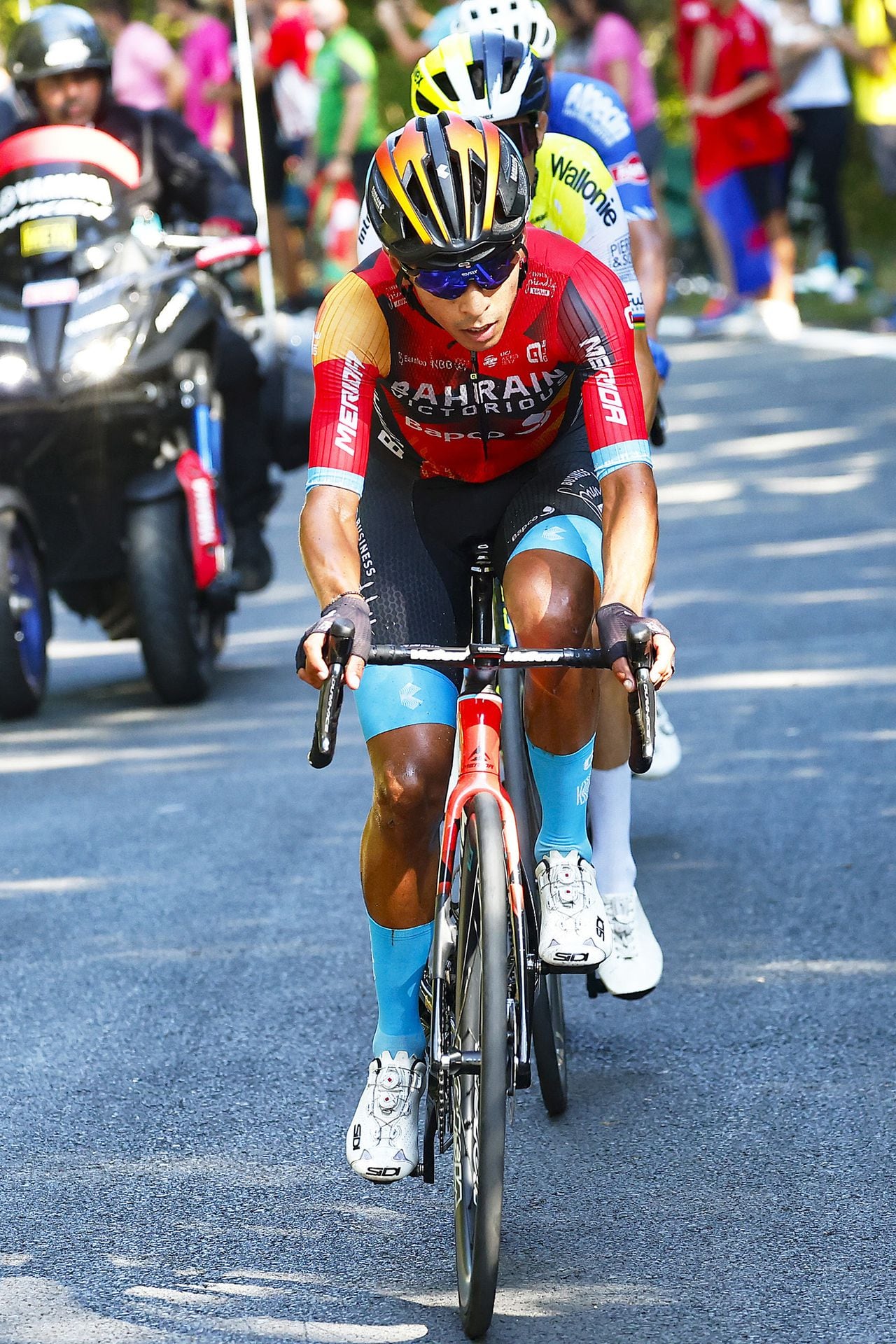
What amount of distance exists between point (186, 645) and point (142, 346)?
3.59 feet

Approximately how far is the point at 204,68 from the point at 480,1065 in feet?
47.0

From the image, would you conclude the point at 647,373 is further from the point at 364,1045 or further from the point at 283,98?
the point at 283,98

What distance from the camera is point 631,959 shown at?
4727 millimetres

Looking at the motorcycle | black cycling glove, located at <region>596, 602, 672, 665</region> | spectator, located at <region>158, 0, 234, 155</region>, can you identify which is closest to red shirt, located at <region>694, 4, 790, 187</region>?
spectator, located at <region>158, 0, 234, 155</region>

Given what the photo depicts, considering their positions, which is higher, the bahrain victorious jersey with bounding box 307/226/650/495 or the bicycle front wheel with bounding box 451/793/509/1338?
the bahrain victorious jersey with bounding box 307/226/650/495

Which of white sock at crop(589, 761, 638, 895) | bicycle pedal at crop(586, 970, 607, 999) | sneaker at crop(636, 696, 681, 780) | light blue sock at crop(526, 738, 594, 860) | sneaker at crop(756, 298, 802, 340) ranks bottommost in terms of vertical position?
sneaker at crop(756, 298, 802, 340)

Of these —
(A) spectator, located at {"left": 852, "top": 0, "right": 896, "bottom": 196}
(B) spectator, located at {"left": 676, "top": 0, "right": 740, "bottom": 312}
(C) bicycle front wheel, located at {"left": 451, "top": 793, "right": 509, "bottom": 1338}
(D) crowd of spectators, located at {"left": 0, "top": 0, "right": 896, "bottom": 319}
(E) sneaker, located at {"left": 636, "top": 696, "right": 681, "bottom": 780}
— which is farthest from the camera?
(B) spectator, located at {"left": 676, "top": 0, "right": 740, "bottom": 312}

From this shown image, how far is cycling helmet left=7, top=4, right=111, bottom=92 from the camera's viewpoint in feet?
25.7

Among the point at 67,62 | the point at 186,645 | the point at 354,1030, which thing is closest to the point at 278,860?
the point at 354,1030

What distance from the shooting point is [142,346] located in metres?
7.77

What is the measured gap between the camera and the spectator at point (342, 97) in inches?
643

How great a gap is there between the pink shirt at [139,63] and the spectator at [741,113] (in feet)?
12.4

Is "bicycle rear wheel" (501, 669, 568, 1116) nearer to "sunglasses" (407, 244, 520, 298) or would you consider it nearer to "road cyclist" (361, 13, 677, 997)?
"road cyclist" (361, 13, 677, 997)

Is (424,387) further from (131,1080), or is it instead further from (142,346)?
(142,346)
